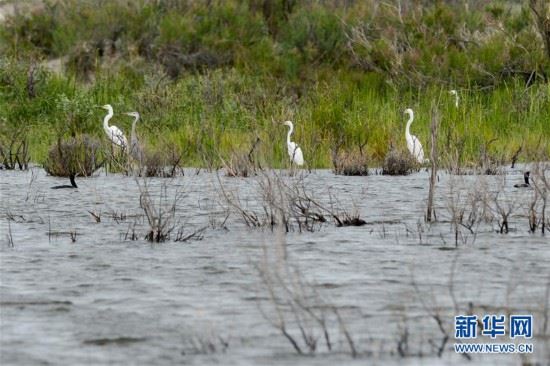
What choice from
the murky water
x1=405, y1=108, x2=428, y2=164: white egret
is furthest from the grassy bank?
the murky water

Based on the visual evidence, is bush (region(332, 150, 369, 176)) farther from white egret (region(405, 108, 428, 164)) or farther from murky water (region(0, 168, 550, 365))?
murky water (region(0, 168, 550, 365))

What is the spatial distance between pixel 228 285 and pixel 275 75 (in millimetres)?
16865

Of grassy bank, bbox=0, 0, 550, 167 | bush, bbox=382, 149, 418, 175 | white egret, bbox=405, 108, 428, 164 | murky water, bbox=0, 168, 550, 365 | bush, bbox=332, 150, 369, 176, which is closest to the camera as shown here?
murky water, bbox=0, 168, 550, 365

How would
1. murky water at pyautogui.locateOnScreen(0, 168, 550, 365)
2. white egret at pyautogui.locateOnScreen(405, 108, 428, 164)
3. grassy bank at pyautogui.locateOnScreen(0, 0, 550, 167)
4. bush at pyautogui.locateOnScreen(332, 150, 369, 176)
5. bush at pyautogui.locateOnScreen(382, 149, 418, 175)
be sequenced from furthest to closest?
1. grassy bank at pyautogui.locateOnScreen(0, 0, 550, 167)
2. white egret at pyautogui.locateOnScreen(405, 108, 428, 164)
3. bush at pyautogui.locateOnScreen(382, 149, 418, 175)
4. bush at pyautogui.locateOnScreen(332, 150, 369, 176)
5. murky water at pyautogui.locateOnScreen(0, 168, 550, 365)

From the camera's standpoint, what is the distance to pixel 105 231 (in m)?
9.12

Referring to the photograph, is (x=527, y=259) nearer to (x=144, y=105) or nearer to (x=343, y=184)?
(x=343, y=184)

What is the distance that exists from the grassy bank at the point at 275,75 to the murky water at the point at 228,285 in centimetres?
545

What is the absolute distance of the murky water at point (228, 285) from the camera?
5086 mm

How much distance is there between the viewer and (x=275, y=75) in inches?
915

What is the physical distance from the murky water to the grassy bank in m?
5.45

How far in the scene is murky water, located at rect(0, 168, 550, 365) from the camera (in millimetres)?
5086

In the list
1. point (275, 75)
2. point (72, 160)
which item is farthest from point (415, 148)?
point (275, 75)

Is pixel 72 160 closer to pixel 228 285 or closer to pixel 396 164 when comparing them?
pixel 396 164

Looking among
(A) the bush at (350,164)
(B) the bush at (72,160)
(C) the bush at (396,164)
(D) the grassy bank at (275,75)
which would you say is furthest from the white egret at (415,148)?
(B) the bush at (72,160)
